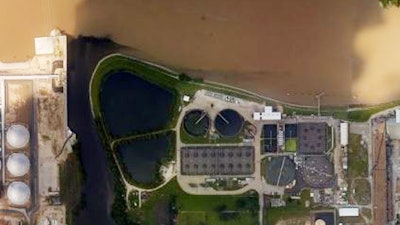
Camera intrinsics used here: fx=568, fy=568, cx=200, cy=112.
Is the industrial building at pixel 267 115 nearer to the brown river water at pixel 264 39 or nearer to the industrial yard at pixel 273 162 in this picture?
the industrial yard at pixel 273 162

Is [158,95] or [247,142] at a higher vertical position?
[158,95]

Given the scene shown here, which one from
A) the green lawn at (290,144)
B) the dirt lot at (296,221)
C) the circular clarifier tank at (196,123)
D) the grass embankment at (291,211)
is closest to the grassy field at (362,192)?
the grass embankment at (291,211)

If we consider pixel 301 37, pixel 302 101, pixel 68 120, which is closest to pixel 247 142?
pixel 302 101

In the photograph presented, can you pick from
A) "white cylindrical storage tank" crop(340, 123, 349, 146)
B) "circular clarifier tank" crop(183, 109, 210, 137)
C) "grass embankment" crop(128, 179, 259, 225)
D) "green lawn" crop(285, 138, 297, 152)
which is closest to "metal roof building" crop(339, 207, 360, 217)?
"white cylindrical storage tank" crop(340, 123, 349, 146)

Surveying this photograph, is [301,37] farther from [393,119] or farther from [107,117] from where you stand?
[107,117]

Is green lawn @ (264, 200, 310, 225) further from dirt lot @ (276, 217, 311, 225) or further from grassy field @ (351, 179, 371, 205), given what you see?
grassy field @ (351, 179, 371, 205)

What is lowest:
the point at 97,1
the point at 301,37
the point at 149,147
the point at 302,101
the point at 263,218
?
the point at 263,218
